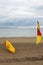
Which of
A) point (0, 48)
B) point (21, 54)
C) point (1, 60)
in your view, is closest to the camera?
point (1, 60)

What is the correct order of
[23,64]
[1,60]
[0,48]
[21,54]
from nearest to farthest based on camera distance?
[23,64]
[1,60]
[21,54]
[0,48]

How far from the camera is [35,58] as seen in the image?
15828 millimetres

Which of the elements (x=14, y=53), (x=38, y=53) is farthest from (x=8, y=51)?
(x=38, y=53)

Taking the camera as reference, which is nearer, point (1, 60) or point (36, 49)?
point (1, 60)

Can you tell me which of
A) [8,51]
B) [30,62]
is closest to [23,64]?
[30,62]

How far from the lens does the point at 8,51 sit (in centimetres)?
1812

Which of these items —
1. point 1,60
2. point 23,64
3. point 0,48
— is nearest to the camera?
point 23,64

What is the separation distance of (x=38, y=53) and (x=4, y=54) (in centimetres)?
222

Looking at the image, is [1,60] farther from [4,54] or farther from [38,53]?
[38,53]

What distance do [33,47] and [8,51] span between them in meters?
2.56

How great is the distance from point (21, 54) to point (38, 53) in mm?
1187

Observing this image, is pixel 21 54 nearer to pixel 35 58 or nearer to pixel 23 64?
pixel 35 58

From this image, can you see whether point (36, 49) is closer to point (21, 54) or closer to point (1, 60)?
point (21, 54)

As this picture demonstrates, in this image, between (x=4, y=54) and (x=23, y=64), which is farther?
(x=4, y=54)
